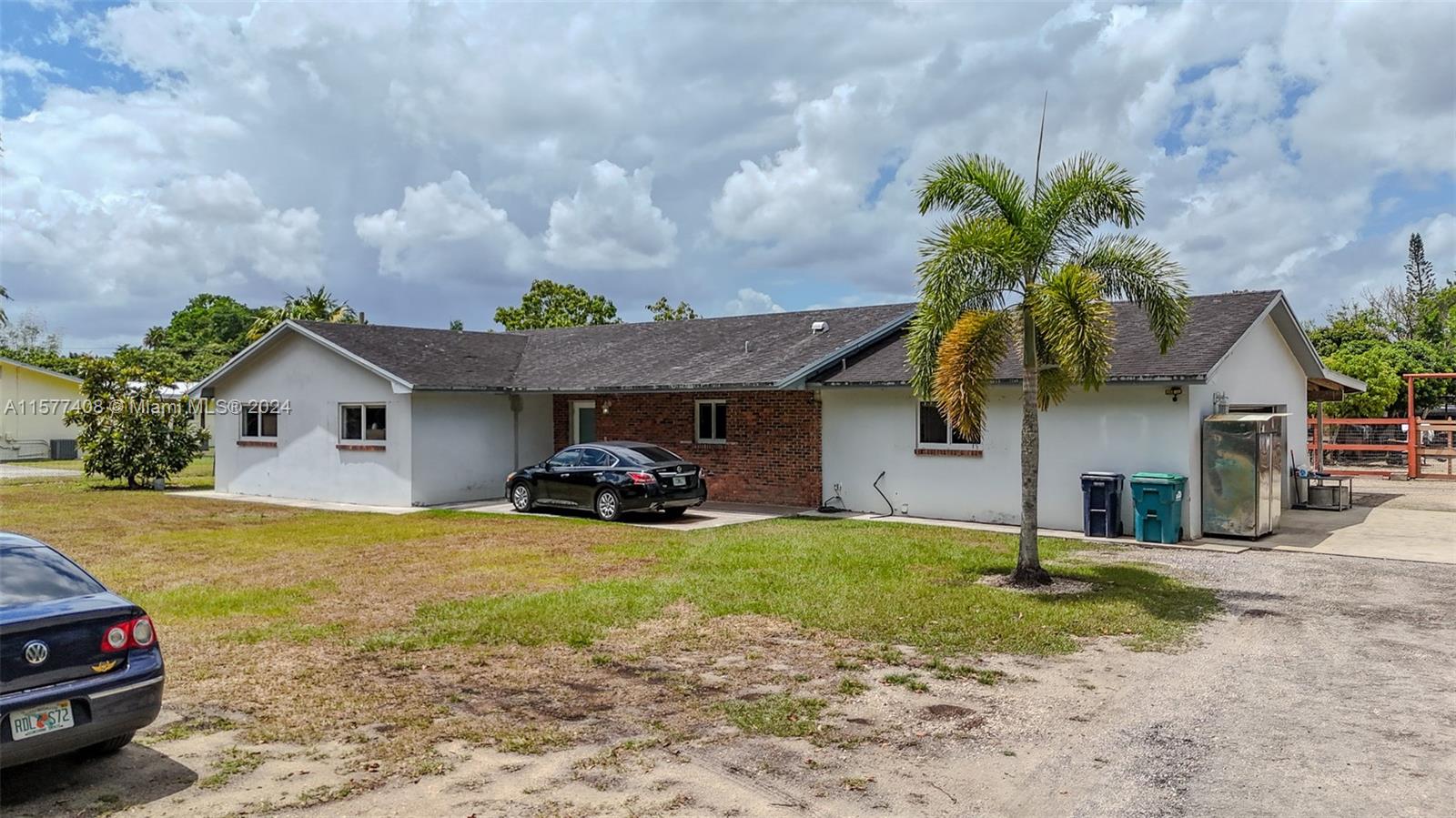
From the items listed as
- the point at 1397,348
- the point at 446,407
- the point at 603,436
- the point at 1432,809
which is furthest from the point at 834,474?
the point at 1397,348

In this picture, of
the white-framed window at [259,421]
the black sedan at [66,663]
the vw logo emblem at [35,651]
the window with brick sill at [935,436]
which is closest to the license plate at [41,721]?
the black sedan at [66,663]

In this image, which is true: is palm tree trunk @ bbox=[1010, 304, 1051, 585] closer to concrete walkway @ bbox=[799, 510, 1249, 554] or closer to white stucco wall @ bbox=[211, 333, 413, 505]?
concrete walkway @ bbox=[799, 510, 1249, 554]

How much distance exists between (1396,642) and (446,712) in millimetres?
8086

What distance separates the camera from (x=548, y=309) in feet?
176

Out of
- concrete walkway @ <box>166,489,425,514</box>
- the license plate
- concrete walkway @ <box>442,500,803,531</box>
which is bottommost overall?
concrete walkway @ <box>442,500,803,531</box>

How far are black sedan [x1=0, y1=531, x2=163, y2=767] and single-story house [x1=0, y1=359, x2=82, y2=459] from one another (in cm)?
4322

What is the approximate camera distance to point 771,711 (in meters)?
6.61

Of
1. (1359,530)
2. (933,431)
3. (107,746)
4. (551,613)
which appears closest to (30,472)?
(933,431)

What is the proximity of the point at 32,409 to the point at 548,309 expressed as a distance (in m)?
24.0

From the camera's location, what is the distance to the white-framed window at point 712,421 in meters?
20.4

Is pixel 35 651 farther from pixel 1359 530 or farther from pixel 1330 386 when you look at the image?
pixel 1330 386

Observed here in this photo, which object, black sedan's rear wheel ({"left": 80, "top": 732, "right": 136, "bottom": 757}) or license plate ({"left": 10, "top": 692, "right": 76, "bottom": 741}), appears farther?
black sedan's rear wheel ({"left": 80, "top": 732, "right": 136, "bottom": 757})

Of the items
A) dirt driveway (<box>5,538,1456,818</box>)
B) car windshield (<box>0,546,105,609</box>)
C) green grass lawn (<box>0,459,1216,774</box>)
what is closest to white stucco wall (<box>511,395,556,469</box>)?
green grass lawn (<box>0,459,1216,774</box>)

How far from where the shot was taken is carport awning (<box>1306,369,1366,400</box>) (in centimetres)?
2191
